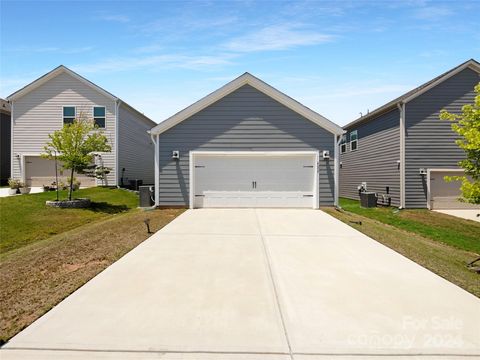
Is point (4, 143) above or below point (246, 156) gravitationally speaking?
above

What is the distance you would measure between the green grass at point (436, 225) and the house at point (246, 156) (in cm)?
253

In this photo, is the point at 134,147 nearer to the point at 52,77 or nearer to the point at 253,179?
the point at 52,77

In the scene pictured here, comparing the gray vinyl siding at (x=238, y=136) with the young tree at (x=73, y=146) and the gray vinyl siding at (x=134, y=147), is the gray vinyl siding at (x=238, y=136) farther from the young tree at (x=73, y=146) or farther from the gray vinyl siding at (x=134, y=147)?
the gray vinyl siding at (x=134, y=147)

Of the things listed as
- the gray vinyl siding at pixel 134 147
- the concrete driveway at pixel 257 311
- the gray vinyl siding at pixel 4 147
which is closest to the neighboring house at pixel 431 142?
the concrete driveway at pixel 257 311

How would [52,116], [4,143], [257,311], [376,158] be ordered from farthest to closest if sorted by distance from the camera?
[4,143], [52,116], [376,158], [257,311]

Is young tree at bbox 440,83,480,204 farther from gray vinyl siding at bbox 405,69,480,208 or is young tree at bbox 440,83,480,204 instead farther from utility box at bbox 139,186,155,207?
utility box at bbox 139,186,155,207

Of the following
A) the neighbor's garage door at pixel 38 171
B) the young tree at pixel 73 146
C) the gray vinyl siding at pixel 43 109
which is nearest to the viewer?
the young tree at pixel 73 146

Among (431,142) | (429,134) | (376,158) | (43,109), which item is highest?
(43,109)

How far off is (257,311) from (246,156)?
8767mm

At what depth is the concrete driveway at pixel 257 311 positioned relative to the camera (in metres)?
2.64

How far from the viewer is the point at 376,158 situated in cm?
1612

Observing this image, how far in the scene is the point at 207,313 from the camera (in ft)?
10.5

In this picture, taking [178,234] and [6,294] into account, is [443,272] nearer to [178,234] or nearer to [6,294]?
[178,234]

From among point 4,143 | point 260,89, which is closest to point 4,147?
point 4,143
